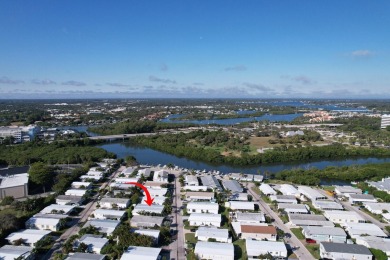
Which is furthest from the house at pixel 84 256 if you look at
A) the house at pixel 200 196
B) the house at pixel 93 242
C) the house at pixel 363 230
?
the house at pixel 363 230

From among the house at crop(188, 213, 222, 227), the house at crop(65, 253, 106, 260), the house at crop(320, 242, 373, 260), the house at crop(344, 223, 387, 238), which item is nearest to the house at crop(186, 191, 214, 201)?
the house at crop(188, 213, 222, 227)

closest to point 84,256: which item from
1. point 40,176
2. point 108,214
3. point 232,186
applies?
point 108,214

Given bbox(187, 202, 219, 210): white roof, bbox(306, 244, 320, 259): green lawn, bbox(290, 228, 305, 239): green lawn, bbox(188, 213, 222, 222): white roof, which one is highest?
bbox(187, 202, 219, 210): white roof

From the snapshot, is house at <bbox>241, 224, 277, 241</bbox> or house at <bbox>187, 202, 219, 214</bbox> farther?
house at <bbox>187, 202, 219, 214</bbox>

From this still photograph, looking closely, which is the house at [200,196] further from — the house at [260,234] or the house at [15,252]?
the house at [15,252]

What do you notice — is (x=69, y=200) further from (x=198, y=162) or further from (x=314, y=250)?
(x=198, y=162)

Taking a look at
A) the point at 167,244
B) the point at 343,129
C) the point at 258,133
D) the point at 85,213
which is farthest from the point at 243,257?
the point at 343,129

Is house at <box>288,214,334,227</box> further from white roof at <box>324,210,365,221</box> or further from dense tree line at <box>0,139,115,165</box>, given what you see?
dense tree line at <box>0,139,115,165</box>

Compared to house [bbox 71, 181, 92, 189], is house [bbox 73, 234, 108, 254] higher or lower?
lower

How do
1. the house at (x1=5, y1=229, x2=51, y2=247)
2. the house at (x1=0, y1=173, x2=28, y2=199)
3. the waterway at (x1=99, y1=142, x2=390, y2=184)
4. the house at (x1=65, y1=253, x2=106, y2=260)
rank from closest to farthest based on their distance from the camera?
the house at (x1=65, y1=253, x2=106, y2=260) < the house at (x1=5, y1=229, x2=51, y2=247) < the house at (x1=0, y1=173, x2=28, y2=199) < the waterway at (x1=99, y1=142, x2=390, y2=184)
